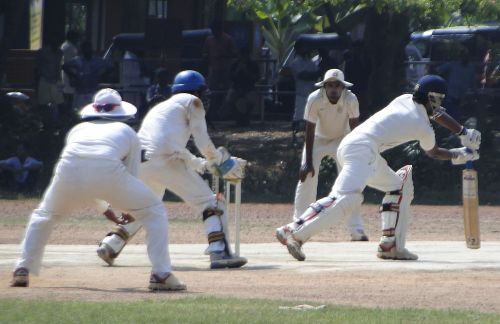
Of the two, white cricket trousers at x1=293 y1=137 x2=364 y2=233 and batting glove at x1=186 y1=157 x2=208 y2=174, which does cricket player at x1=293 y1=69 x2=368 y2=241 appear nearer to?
white cricket trousers at x1=293 y1=137 x2=364 y2=233

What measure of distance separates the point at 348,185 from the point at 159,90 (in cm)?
1224

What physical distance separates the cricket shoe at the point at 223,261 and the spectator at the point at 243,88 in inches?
557

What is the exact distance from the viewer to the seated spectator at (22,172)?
72.1 ft

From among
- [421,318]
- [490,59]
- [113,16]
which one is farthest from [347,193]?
[113,16]

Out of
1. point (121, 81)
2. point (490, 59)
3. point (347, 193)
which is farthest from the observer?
point (121, 81)

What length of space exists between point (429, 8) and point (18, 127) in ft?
25.9

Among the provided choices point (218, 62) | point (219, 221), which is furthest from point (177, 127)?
point (218, 62)

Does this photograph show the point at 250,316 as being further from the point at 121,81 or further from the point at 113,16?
the point at 113,16

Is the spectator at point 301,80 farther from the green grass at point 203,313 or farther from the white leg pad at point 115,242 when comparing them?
the green grass at point 203,313

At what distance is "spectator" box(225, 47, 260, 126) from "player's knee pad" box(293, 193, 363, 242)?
45.4 feet

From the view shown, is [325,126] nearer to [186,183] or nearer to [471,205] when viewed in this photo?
[471,205]

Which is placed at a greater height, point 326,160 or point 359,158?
point 359,158

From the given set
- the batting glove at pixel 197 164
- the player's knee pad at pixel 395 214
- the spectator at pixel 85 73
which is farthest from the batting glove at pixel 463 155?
the spectator at pixel 85 73

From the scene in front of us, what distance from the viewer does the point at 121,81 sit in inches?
1023
